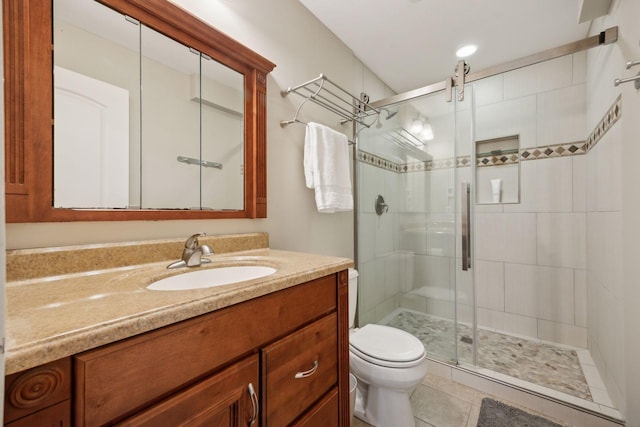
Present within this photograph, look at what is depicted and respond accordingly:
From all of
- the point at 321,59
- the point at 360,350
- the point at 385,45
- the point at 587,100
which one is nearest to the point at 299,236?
the point at 360,350

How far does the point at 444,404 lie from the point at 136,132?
203 cm

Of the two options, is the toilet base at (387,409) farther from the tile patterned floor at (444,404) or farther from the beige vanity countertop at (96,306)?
the beige vanity countertop at (96,306)

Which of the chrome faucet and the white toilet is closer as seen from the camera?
the chrome faucet

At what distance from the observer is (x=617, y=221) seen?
1.42m

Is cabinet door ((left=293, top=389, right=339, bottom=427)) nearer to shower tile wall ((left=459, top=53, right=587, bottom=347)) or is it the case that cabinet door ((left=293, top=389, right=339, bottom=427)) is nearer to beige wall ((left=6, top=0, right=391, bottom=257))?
beige wall ((left=6, top=0, right=391, bottom=257))

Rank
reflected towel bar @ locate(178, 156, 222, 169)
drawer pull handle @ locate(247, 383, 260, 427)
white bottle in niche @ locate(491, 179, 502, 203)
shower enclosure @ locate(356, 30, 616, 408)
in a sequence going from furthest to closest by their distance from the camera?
white bottle in niche @ locate(491, 179, 502, 203) → shower enclosure @ locate(356, 30, 616, 408) → reflected towel bar @ locate(178, 156, 222, 169) → drawer pull handle @ locate(247, 383, 260, 427)

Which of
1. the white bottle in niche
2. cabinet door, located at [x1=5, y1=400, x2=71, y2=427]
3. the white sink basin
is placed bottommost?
cabinet door, located at [x1=5, y1=400, x2=71, y2=427]

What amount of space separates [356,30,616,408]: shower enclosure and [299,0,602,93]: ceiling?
0.29 metres

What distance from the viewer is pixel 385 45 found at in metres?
2.10

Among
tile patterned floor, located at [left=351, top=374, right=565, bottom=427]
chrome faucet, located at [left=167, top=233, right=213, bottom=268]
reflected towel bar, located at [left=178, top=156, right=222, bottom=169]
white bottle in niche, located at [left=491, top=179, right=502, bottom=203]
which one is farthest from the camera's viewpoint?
white bottle in niche, located at [left=491, top=179, right=502, bottom=203]

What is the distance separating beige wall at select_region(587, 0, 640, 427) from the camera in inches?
48.2

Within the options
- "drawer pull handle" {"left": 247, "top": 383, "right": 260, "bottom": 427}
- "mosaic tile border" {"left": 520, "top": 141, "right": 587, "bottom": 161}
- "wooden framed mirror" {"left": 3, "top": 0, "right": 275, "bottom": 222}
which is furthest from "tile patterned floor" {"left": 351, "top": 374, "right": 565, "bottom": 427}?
"mosaic tile border" {"left": 520, "top": 141, "right": 587, "bottom": 161}

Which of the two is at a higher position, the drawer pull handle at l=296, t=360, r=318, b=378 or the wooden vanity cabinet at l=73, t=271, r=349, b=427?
the wooden vanity cabinet at l=73, t=271, r=349, b=427

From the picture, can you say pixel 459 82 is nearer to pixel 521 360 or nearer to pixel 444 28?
pixel 444 28
